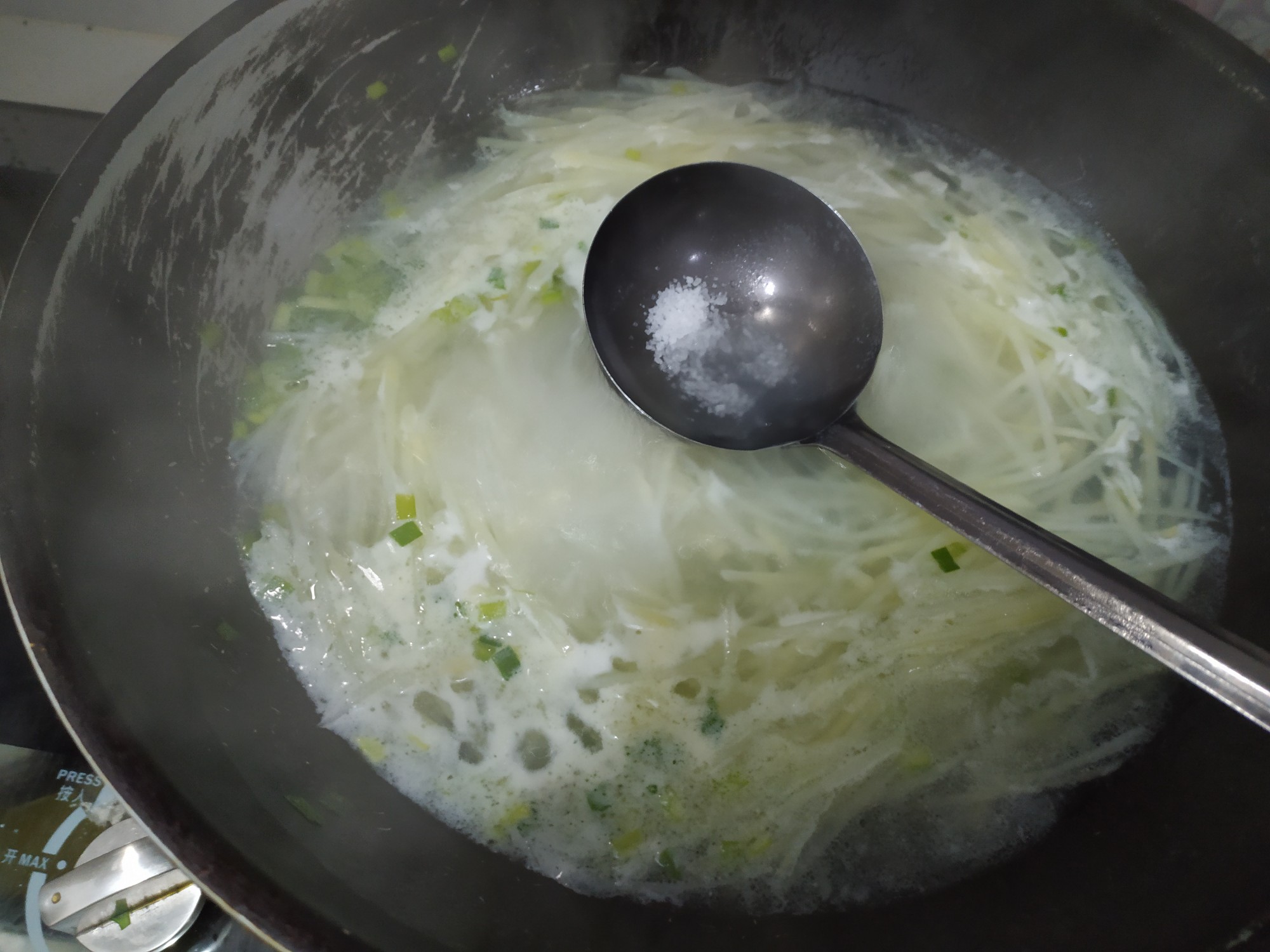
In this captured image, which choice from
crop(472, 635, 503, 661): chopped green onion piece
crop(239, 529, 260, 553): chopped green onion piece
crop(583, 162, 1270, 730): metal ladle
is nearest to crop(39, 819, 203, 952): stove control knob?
crop(239, 529, 260, 553): chopped green onion piece

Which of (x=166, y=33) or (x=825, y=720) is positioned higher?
(x=166, y=33)

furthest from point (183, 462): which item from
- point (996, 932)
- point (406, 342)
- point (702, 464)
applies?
point (996, 932)

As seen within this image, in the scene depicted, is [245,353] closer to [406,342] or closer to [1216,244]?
[406,342]

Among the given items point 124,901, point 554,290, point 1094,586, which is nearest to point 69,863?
point 124,901

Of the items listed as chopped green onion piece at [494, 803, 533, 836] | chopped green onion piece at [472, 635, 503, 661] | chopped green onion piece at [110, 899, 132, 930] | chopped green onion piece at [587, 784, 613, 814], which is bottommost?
chopped green onion piece at [110, 899, 132, 930]

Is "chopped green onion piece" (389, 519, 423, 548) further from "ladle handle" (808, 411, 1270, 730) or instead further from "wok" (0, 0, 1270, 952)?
"ladle handle" (808, 411, 1270, 730)

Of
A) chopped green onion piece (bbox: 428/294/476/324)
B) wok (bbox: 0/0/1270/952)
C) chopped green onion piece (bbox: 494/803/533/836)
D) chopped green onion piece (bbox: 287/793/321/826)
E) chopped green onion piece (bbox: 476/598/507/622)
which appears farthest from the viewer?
chopped green onion piece (bbox: 428/294/476/324)

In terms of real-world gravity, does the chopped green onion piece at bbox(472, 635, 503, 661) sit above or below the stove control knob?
above
